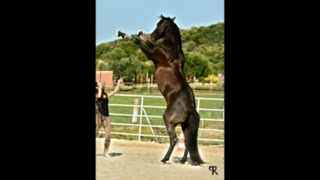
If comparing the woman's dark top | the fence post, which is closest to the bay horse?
the fence post

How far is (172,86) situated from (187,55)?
153 mm

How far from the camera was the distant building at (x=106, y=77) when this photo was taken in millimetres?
2072

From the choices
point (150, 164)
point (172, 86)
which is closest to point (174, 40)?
point (172, 86)

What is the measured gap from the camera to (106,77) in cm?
210

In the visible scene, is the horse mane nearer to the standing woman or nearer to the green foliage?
the green foliage

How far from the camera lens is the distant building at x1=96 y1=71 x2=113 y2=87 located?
2072 mm

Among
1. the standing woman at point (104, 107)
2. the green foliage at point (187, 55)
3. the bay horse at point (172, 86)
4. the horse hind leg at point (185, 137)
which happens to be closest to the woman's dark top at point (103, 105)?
the standing woman at point (104, 107)

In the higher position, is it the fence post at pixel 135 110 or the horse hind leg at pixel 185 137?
the fence post at pixel 135 110

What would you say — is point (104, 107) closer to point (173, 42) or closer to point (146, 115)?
point (146, 115)

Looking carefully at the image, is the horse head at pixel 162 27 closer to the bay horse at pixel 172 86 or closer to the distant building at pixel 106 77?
the bay horse at pixel 172 86

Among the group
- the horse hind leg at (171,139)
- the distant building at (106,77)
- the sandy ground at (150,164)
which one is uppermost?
the distant building at (106,77)
